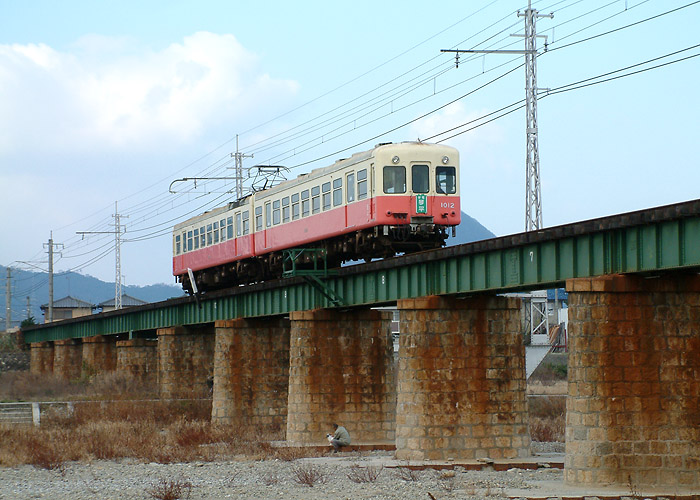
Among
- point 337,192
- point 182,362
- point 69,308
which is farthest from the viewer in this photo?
point 69,308

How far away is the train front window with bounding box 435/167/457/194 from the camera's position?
105 feet

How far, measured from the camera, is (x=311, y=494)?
2230cm

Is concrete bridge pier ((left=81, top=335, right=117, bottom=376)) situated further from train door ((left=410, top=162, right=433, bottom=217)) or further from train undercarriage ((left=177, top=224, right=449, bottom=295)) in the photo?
train door ((left=410, top=162, right=433, bottom=217))

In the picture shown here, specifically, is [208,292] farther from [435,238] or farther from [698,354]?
[698,354]

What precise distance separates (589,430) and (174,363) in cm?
3412

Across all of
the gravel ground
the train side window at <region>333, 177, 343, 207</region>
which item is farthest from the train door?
the gravel ground

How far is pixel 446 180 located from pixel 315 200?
496 centimetres

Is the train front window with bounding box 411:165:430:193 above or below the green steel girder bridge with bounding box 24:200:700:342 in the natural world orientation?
Result: above

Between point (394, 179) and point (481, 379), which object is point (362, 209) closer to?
point (394, 179)

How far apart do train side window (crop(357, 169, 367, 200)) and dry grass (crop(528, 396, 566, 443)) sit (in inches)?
454

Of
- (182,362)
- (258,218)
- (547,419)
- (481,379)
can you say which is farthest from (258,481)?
(182,362)

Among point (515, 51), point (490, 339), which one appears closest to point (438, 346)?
Answer: point (490, 339)

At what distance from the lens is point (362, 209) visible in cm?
3184

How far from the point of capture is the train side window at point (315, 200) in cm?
3497
